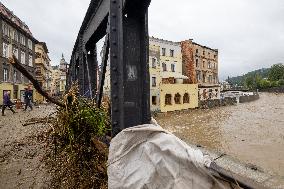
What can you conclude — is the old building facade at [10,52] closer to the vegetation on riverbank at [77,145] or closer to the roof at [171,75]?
the roof at [171,75]

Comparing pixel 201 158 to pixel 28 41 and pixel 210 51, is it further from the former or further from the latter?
pixel 210 51

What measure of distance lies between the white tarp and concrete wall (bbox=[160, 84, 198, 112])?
33.8 m

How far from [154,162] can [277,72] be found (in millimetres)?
104318

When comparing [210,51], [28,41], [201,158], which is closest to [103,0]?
[201,158]

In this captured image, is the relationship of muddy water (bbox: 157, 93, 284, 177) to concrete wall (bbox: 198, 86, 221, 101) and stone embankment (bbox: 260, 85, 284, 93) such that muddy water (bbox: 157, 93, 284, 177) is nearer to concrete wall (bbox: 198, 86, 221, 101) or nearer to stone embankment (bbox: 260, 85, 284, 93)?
concrete wall (bbox: 198, 86, 221, 101)

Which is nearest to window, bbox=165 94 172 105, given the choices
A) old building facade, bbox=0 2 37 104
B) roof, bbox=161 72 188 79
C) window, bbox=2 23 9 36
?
Answer: roof, bbox=161 72 188 79

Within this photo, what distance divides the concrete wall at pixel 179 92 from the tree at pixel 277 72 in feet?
212

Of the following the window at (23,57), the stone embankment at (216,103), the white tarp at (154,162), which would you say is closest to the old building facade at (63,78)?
the white tarp at (154,162)

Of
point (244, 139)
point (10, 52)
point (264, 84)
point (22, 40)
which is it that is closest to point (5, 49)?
point (10, 52)

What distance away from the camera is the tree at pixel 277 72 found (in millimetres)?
94625

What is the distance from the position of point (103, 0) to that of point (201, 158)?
2252 mm

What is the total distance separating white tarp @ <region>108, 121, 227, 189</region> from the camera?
2020mm

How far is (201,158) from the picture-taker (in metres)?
2.07

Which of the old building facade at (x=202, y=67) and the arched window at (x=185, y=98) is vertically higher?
the old building facade at (x=202, y=67)
